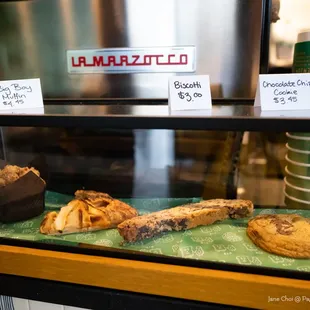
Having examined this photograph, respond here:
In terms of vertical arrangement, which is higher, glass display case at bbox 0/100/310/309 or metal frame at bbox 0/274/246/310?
glass display case at bbox 0/100/310/309

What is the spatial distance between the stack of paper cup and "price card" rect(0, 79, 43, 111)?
638mm

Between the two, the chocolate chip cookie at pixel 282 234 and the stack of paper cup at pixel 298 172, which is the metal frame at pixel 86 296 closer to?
the chocolate chip cookie at pixel 282 234

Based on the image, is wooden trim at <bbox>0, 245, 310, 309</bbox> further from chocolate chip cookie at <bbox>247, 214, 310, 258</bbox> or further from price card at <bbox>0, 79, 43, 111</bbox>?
price card at <bbox>0, 79, 43, 111</bbox>

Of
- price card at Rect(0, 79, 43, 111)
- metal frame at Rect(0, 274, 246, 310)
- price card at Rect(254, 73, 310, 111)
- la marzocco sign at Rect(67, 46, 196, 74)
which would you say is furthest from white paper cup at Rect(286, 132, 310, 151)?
price card at Rect(0, 79, 43, 111)

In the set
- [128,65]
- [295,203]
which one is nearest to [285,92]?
[295,203]

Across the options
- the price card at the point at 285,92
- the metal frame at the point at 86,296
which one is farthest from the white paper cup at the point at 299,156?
the metal frame at the point at 86,296

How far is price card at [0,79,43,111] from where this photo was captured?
75 cm

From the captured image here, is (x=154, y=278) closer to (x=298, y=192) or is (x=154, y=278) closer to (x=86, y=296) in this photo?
(x=86, y=296)

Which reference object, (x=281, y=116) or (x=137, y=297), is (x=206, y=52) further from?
(x=137, y=297)

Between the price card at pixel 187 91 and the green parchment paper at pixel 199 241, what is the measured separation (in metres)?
0.31

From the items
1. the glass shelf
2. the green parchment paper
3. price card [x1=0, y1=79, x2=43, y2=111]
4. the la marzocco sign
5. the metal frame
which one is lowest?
the metal frame

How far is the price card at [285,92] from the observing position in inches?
25.0

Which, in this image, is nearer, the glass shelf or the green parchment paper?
the glass shelf

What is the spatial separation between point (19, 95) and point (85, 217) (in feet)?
1.09
